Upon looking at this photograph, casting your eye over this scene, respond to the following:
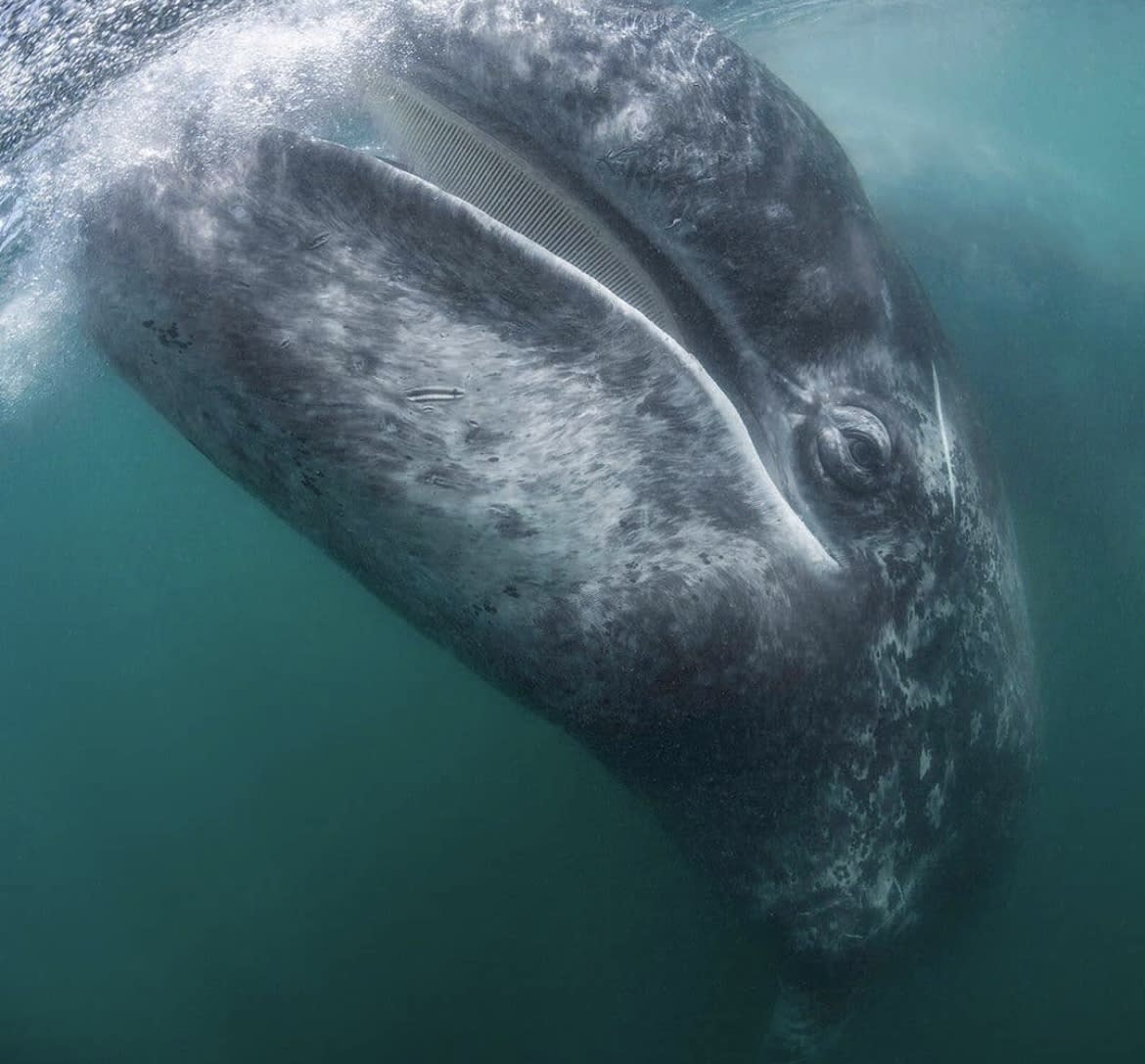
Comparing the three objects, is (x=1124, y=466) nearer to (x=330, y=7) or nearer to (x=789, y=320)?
(x=789, y=320)

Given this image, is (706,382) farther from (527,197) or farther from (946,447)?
(946,447)

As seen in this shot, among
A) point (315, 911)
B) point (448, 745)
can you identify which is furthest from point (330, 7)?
point (315, 911)

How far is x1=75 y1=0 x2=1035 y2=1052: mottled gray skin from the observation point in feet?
9.82

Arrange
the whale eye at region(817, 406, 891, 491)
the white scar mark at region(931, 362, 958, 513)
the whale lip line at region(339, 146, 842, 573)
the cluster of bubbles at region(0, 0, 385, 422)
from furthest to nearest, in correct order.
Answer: the white scar mark at region(931, 362, 958, 513) → the whale eye at region(817, 406, 891, 491) → the cluster of bubbles at region(0, 0, 385, 422) → the whale lip line at region(339, 146, 842, 573)

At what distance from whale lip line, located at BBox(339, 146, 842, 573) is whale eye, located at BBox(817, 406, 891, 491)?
1.05 feet

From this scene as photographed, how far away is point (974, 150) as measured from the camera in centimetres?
827

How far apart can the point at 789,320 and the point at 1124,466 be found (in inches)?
157

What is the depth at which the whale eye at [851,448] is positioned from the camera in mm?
4016

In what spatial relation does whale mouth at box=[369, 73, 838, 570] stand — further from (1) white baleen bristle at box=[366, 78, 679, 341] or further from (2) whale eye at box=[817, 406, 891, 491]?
(2) whale eye at box=[817, 406, 891, 491]

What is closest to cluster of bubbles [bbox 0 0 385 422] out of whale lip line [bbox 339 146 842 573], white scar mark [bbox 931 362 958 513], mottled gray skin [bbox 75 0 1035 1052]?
mottled gray skin [bbox 75 0 1035 1052]

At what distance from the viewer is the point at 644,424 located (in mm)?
3273

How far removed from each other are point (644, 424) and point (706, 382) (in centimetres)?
27

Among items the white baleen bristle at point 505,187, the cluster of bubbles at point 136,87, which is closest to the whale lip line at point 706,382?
the white baleen bristle at point 505,187

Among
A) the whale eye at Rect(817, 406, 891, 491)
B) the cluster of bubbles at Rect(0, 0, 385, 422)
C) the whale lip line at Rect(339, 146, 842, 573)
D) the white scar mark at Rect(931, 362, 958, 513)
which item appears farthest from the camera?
the white scar mark at Rect(931, 362, 958, 513)
